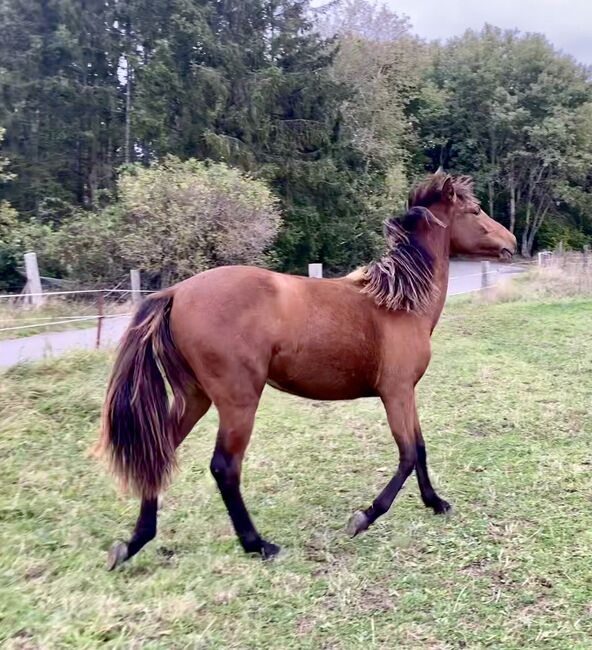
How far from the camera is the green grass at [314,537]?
91.5 inches

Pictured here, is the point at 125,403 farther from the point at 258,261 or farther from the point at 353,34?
the point at 353,34

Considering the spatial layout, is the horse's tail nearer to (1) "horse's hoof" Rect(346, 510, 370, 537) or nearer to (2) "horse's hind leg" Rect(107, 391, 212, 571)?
(2) "horse's hind leg" Rect(107, 391, 212, 571)

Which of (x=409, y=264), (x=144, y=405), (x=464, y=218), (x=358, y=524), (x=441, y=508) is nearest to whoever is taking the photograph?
(x=144, y=405)

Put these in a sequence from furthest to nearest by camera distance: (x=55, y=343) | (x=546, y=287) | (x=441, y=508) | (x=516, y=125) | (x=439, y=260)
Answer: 1. (x=516, y=125)
2. (x=546, y=287)
3. (x=55, y=343)
4. (x=439, y=260)
5. (x=441, y=508)

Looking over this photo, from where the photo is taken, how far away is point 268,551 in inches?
118

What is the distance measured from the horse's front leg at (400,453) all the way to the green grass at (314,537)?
0.10m

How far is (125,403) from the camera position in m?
2.93

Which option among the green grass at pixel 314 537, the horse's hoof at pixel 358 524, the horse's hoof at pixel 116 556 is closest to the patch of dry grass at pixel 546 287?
the green grass at pixel 314 537

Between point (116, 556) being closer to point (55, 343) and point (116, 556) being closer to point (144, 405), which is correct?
point (144, 405)

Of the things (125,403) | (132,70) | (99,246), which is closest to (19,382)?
(125,403)

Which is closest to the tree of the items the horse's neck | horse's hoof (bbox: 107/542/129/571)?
the horse's neck

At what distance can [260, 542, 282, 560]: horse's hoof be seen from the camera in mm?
2977

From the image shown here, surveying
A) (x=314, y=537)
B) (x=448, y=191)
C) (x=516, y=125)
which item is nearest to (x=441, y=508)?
(x=314, y=537)

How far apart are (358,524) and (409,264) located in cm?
151
